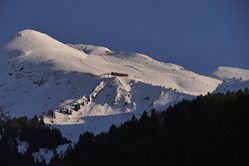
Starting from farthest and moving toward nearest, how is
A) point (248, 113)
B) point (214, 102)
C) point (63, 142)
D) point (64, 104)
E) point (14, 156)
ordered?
1. point (64, 104)
2. point (63, 142)
3. point (14, 156)
4. point (214, 102)
5. point (248, 113)

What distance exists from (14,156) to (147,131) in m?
23.2

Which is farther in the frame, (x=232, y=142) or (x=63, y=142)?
(x=63, y=142)

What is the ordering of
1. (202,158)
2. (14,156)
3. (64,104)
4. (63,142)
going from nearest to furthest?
(202,158), (14,156), (63,142), (64,104)

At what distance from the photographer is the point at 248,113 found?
4808 inches

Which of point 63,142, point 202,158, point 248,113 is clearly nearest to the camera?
point 202,158

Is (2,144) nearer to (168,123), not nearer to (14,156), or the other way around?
(14,156)

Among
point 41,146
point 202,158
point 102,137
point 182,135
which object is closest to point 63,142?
point 41,146

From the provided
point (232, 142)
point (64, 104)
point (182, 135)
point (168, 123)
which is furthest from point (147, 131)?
point (64, 104)

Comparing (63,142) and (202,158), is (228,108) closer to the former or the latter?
(202,158)

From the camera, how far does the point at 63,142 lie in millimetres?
163625

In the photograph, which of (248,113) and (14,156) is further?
(14,156)

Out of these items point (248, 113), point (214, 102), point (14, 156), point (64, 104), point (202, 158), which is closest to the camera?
point (202, 158)

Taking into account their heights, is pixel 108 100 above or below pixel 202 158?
above

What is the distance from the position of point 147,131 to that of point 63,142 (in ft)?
76.7
